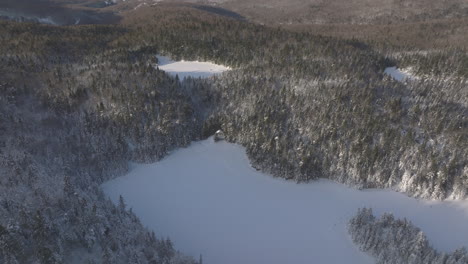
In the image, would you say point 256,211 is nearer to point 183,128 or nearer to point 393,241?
point 393,241

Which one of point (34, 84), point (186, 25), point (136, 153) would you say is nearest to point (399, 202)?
point (136, 153)

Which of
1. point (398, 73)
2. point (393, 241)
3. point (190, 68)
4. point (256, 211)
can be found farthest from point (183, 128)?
point (398, 73)

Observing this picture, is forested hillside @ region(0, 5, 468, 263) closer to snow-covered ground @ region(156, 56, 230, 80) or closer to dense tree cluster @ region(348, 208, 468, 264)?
snow-covered ground @ region(156, 56, 230, 80)

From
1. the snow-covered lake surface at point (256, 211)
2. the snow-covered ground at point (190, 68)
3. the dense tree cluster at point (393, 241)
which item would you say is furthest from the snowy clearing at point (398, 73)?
the dense tree cluster at point (393, 241)

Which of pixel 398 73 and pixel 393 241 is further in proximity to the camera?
pixel 398 73

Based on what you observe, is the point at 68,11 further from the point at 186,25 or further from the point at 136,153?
the point at 136,153

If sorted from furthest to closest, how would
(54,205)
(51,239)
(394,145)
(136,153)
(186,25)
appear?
(186,25), (136,153), (394,145), (54,205), (51,239)
